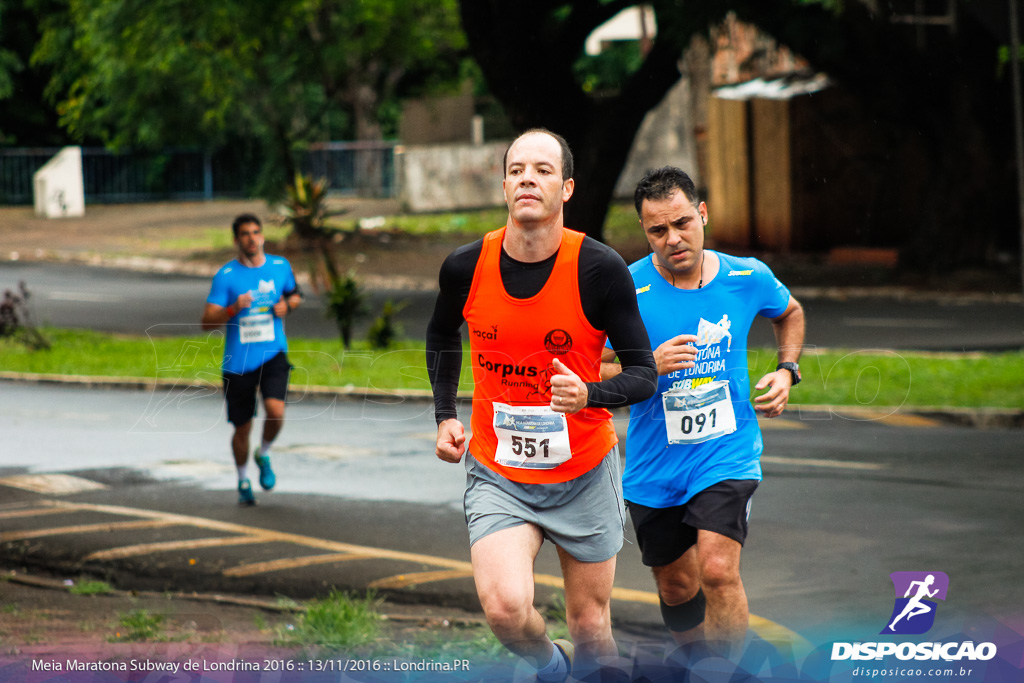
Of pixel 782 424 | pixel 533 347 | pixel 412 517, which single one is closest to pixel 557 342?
pixel 533 347

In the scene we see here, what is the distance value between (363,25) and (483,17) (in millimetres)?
11625

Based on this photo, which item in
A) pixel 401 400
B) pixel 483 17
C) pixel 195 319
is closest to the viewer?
pixel 401 400

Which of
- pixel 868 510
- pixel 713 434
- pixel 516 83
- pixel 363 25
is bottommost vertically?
pixel 868 510

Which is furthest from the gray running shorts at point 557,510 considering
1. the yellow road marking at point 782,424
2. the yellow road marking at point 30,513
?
the yellow road marking at point 782,424

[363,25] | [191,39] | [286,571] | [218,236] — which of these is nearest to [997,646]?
[286,571]

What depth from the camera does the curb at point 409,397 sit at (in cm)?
1062

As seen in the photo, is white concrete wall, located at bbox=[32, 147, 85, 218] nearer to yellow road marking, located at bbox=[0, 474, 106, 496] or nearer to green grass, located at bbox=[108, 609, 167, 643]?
yellow road marking, located at bbox=[0, 474, 106, 496]

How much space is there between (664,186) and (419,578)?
286cm

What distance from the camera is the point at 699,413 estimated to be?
455 centimetres

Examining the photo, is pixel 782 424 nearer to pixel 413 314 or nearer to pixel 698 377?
pixel 698 377

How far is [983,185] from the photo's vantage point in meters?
21.0

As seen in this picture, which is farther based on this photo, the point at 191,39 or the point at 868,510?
the point at 191,39

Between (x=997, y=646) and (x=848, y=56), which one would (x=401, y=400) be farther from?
(x=848, y=56)

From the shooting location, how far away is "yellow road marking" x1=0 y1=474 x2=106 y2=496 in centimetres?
884
